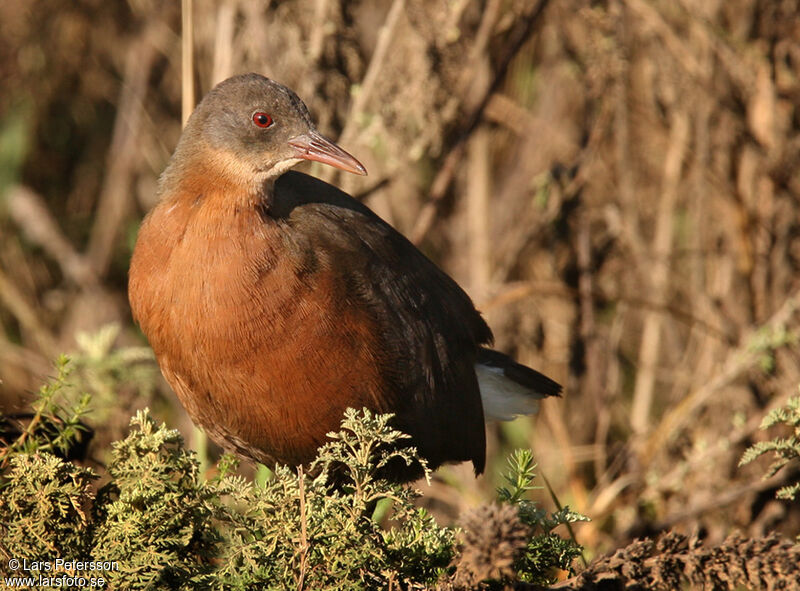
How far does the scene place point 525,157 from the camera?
19.9ft

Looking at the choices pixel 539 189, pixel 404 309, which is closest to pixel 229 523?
pixel 404 309

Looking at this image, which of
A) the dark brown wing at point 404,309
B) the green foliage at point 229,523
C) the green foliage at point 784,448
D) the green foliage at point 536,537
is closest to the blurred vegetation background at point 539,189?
the dark brown wing at point 404,309

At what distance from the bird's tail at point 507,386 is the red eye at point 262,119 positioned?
4.58 ft

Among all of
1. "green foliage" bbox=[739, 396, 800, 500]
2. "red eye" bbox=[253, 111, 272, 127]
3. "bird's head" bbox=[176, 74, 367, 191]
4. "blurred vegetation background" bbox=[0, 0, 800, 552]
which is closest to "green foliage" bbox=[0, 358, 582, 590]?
"green foliage" bbox=[739, 396, 800, 500]

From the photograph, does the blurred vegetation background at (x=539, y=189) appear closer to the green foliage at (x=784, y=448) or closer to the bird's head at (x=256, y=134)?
the bird's head at (x=256, y=134)

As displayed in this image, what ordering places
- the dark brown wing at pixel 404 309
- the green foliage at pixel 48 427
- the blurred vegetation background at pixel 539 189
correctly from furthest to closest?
1. the blurred vegetation background at pixel 539 189
2. the dark brown wing at pixel 404 309
3. the green foliage at pixel 48 427

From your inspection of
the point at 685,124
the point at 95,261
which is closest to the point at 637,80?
the point at 685,124

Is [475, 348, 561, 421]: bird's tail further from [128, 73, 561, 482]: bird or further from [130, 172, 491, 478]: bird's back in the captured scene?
[130, 172, 491, 478]: bird's back

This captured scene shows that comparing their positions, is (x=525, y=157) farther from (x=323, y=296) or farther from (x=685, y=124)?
(x=323, y=296)

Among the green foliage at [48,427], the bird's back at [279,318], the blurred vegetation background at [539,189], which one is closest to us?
the green foliage at [48,427]

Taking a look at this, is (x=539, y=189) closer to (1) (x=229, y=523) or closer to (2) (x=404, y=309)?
(2) (x=404, y=309)

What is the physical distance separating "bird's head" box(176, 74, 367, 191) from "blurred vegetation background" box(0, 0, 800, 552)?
1.03m

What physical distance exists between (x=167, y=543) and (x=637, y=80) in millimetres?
4234

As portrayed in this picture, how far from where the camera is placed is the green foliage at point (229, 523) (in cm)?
265
